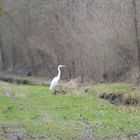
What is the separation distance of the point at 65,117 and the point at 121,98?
27.2 ft

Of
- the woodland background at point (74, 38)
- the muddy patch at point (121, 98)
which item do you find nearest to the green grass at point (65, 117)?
the muddy patch at point (121, 98)

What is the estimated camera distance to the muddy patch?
91.9 feet

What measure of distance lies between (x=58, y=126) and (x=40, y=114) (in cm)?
346

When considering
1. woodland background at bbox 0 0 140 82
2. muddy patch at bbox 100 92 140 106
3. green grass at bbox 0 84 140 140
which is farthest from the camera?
woodland background at bbox 0 0 140 82

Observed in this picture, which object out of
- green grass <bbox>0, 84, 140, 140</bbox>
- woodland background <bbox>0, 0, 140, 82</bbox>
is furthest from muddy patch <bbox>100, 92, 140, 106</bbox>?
woodland background <bbox>0, 0, 140, 82</bbox>

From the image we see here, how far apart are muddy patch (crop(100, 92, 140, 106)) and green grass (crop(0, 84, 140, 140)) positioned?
3.62 feet

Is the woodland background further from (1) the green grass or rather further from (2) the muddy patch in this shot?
(1) the green grass

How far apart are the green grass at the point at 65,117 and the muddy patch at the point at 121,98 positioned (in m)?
1.10

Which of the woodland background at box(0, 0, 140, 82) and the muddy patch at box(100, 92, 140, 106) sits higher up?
the woodland background at box(0, 0, 140, 82)

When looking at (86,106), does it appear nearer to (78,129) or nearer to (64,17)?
(78,129)

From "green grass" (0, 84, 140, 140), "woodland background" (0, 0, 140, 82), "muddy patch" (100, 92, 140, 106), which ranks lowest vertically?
"muddy patch" (100, 92, 140, 106)

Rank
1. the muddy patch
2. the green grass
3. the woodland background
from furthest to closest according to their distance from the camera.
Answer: the woodland background, the muddy patch, the green grass

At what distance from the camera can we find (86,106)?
26188 millimetres

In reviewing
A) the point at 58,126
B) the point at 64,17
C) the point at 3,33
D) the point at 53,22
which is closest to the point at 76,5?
the point at 64,17
